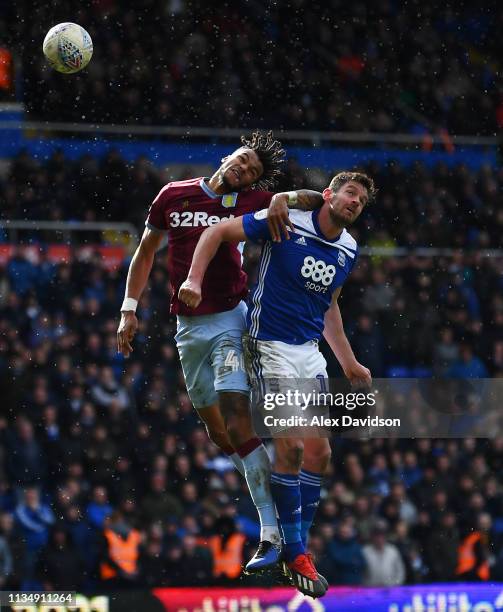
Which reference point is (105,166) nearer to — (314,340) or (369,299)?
(369,299)

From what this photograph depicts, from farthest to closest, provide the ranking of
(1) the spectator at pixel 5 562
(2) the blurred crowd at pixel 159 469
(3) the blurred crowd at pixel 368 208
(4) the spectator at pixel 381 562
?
(3) the blurred crowd at pixel 368 208 < (4) the spectator at pixel 381 562 < (2) the blurred crowd at pixel 159 469 < (1) the spectator at pixel 5 562

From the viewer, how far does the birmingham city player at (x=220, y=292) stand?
791cm

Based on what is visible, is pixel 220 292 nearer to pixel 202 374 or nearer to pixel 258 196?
pixel 202 374

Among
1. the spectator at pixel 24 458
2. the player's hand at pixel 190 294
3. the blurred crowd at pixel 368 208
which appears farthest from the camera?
the blurred crowd at pixel 368 208

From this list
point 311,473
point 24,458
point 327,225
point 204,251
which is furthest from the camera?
point 24,458

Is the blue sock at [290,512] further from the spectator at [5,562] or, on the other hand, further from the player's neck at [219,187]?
the spectator at [5,562]

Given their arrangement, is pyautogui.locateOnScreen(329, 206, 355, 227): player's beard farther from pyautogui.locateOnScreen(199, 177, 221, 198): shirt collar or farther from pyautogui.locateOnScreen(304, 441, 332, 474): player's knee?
pyautogui.locateOnScreen(304, 441, 332, 474): player's knee

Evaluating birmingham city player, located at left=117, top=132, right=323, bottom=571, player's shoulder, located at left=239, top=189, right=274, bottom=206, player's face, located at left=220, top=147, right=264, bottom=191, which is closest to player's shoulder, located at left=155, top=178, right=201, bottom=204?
birmingham city player, located at left=117, top=132, right=323, bottom=571

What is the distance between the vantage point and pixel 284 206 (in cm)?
772

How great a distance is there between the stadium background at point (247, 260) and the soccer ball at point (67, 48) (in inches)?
201

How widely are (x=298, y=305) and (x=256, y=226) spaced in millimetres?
559

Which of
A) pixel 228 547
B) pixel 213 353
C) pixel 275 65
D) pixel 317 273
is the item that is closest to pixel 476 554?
pixel 228 547

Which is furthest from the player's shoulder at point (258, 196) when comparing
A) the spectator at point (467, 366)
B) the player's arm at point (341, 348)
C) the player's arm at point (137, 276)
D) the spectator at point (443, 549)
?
the spectator at point (467, 366)

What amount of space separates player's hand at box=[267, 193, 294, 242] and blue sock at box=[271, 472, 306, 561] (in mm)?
1431
